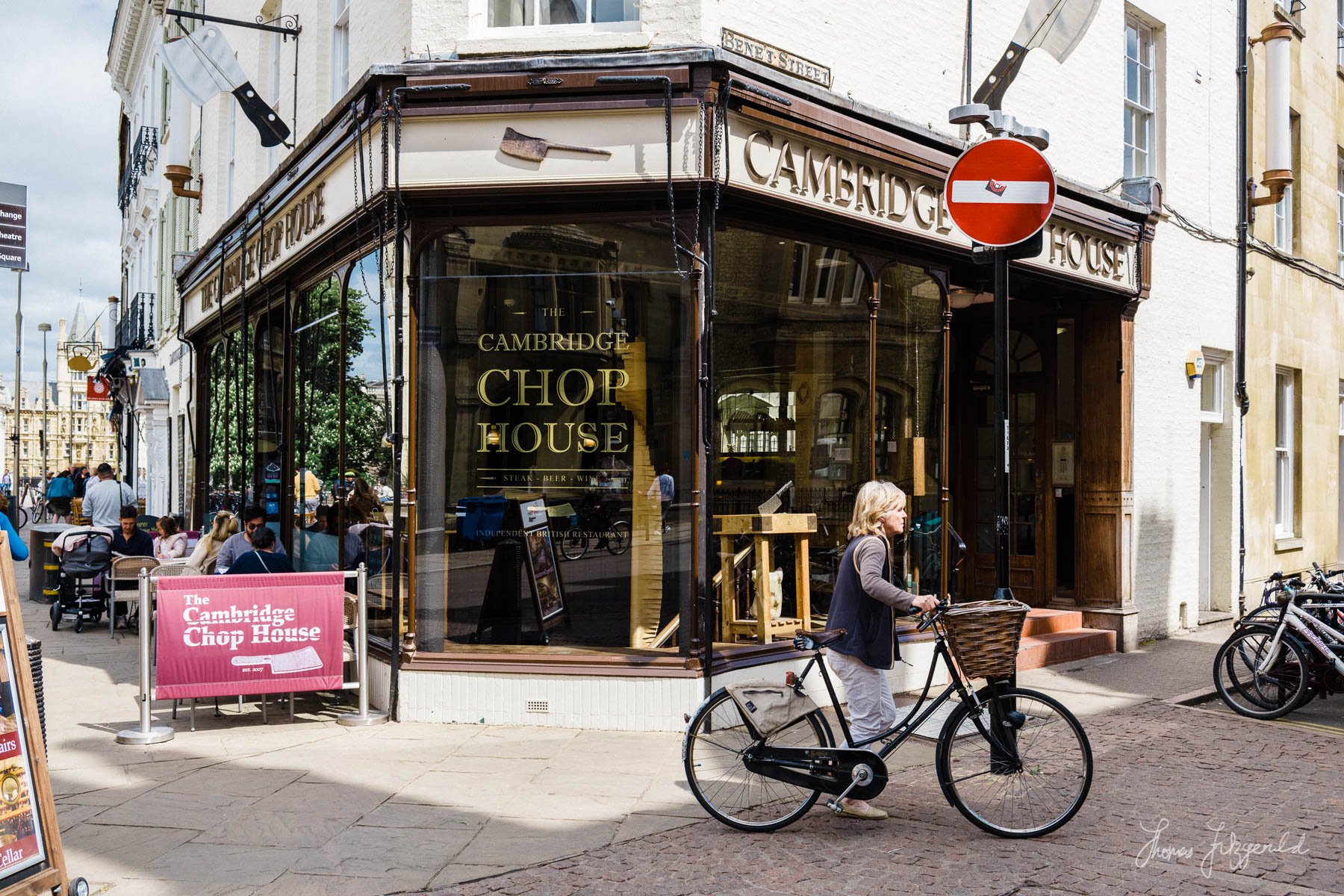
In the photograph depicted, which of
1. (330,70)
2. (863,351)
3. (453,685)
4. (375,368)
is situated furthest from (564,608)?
(330,70)

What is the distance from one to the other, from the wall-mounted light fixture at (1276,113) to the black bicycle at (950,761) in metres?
10.6

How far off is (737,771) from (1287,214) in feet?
45.5

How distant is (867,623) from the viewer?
5.78 metres

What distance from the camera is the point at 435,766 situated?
263 inches

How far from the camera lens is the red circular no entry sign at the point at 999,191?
21.7 feet

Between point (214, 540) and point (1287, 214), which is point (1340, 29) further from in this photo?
point (214, 540)

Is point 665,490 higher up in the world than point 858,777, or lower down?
higher up

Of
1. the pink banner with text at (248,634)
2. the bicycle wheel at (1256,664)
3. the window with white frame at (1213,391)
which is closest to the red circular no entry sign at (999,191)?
the bicycle wheel at (1256,664)

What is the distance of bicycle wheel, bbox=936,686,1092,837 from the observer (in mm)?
5473

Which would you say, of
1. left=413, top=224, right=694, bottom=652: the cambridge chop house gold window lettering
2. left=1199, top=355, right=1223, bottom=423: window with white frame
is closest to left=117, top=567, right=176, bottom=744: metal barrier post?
left=413, top=224, right=694, bottom=652: the cambridge chop house gold window lettering

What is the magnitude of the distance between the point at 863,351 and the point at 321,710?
5.10 meters

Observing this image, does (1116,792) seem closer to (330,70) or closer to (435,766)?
(435,766)

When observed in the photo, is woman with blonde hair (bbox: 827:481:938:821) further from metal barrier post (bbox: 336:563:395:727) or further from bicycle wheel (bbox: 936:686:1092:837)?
metal barrier post (bbox: 336:563:395:727)

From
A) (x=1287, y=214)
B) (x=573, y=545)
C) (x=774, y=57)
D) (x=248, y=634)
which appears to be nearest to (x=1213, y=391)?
(x=1287, y=214)
